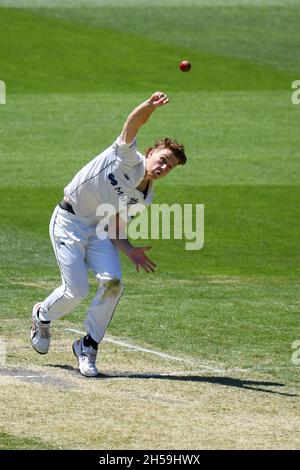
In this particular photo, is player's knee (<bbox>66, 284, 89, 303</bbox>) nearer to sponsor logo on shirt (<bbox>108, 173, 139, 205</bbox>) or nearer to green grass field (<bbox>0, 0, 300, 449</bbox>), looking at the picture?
green grass field (<bbox>0, 0, 300, 449</bbox>)

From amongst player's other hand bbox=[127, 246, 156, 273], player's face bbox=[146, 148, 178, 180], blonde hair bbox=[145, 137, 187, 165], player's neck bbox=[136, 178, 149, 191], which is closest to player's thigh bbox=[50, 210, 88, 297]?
player's other hand bbox=[127, 246, 156, 273]

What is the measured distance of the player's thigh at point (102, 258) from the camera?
36.8 feet

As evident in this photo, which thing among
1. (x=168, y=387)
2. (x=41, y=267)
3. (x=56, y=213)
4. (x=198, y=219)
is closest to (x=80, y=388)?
(x=168, y=387)

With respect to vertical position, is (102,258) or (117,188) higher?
(117,188)

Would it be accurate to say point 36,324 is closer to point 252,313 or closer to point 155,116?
point 252,313

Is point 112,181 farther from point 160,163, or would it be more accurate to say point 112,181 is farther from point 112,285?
point 112,285

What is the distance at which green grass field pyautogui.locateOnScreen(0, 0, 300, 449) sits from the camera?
10.3 metres

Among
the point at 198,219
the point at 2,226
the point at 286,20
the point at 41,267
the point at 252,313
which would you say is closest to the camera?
the point at 252,313

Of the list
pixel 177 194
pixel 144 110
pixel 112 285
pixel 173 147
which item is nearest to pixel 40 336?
pixel 112 285

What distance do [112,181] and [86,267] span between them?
0.82 metres

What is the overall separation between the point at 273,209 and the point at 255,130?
17.8ft

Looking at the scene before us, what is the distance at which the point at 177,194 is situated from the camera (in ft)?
71.4

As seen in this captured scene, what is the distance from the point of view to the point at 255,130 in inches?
1037

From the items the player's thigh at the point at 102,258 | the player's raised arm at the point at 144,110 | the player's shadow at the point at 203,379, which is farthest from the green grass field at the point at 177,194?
the player's raised arm at the point at 144,110
